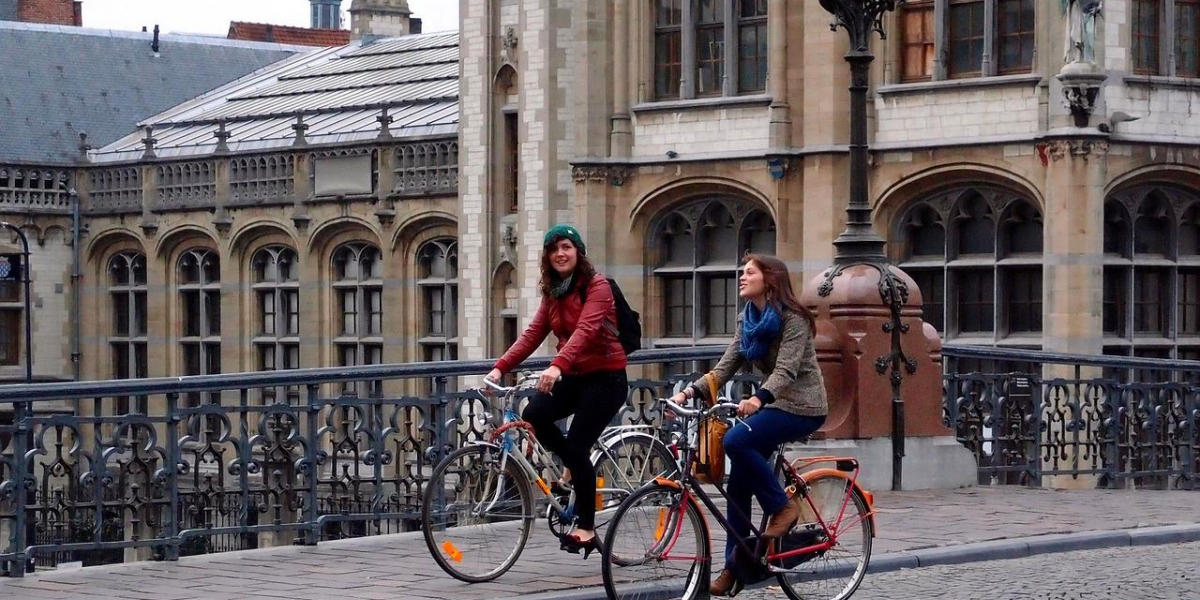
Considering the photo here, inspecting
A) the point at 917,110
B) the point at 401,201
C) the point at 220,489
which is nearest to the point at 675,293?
the point at 917,110

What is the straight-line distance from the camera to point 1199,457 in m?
23.5

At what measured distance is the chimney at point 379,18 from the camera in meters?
58.0

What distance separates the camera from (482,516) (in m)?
12.3

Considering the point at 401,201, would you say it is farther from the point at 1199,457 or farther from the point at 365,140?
the point at 1199,457

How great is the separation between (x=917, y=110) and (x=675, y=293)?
5.31m

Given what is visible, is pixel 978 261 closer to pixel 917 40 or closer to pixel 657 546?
pixel 917 40

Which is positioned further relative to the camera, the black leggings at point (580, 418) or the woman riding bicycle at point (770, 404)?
the black leggings at point (580, 418)

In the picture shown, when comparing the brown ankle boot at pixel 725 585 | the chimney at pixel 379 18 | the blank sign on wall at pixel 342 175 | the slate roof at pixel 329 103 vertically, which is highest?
the chimney at pixel 379 18

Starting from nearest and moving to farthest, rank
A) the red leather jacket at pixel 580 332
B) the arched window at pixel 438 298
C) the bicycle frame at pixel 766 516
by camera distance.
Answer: the bicycle frame at pixel 766 516
the red leather jacket at pixel 580 332
the arched window at pixel 438 298

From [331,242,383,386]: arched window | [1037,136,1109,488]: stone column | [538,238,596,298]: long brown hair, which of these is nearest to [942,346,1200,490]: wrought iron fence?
[538,238,596,298]: long brown hair

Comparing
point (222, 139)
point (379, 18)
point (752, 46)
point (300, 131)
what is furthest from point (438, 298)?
point (379, 18)

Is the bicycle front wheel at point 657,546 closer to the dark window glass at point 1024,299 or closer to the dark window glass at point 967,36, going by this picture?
the dark window glass at point 1024,299

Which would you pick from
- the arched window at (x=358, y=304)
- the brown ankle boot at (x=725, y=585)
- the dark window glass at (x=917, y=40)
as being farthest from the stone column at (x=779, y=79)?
the brown ankle boot at (x=725, y=585)

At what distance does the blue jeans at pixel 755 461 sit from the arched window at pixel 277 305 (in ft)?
114
